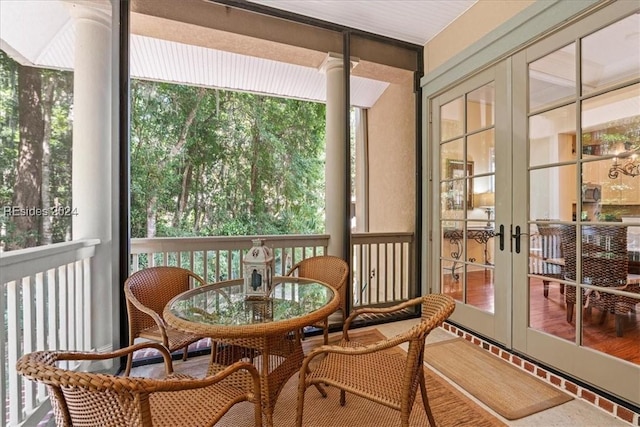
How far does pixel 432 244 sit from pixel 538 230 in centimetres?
118

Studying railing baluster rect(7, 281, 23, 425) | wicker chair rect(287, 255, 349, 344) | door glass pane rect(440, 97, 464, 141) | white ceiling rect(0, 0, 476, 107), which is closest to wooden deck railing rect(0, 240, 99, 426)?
railing baluster rect(7, 281, 23, 425)

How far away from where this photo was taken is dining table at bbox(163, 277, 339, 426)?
135cm

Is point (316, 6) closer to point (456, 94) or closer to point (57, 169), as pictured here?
point (456, 94)

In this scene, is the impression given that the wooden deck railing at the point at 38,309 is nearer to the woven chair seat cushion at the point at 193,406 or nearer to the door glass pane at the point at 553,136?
the woven chair seat cushion at the point at 193,406

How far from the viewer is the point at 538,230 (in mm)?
2289

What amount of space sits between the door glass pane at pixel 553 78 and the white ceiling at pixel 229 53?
40.4 inches

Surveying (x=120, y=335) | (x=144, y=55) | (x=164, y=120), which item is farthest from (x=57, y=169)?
(x=164, y=120)

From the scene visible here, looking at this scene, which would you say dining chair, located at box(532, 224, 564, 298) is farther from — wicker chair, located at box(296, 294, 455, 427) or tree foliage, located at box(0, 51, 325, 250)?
tree foliage, located at box(0, 51, 325, 250)

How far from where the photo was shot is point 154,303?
2131 mm

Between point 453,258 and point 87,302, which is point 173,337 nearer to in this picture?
point 87,302

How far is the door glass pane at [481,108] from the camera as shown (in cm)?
267

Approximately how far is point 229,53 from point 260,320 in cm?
357

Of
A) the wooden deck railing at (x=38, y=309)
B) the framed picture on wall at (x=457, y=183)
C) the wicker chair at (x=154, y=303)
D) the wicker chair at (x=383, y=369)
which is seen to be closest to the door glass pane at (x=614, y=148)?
the framed picture on wall at (x=457, y=183)

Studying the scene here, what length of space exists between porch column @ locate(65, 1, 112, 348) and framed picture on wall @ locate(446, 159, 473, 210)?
3070 mm
